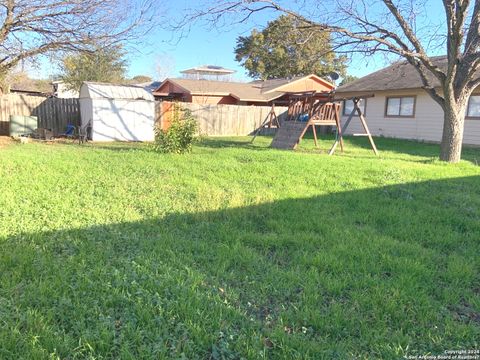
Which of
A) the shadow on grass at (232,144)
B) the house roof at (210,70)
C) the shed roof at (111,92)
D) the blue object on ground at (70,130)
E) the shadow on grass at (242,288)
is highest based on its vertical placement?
the house roof at (210,70)

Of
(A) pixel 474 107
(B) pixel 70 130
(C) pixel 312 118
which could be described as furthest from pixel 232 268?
(A) pixel 474 107

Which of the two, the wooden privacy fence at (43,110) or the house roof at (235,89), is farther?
the house roof at (235,89)

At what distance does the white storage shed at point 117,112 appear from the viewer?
Result: 48.2ft

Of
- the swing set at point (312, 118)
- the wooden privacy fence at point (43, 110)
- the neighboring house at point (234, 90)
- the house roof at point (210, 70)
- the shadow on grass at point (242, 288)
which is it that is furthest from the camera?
the house roof at point (210, 70)

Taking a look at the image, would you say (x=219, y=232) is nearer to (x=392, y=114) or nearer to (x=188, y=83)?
(x=392, y=114)

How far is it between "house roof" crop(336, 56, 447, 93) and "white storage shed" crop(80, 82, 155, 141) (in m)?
10.3

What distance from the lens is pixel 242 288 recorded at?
310cm

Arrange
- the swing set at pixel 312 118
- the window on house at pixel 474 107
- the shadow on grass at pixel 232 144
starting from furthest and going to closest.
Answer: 1. the window on house at pixel 474 107
2. the shadow on grass at pixel 232 144
3. the swing set at pixel 312 118

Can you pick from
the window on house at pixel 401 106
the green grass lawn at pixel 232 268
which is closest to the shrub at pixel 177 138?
the green grass lawn at pixel 232 268

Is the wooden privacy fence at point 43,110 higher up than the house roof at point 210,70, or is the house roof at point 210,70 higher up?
the house roof at point 210,70

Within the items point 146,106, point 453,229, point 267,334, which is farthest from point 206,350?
point 146,106

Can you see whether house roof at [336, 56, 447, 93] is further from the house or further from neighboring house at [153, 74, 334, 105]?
neighboring house at [153, 74, 334, 105]

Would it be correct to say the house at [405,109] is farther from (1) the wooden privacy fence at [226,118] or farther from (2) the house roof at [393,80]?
(1) the wooden privacy fence at [226,118]

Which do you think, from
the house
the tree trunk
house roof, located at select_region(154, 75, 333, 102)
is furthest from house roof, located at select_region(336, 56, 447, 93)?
the tree trunk
